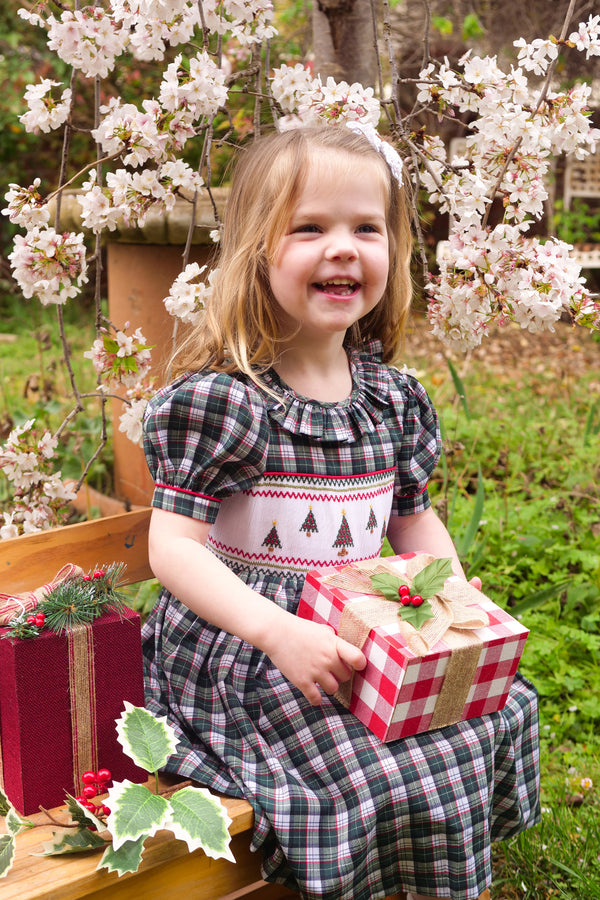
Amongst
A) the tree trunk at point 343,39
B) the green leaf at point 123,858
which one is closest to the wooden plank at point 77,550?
the green leaf at point 123,858

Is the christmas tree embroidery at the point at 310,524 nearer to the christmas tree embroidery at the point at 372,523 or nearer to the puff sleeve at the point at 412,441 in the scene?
the christmas tree embroidery at the point at 372,523

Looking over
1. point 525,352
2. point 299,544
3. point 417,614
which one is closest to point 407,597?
point 417,614

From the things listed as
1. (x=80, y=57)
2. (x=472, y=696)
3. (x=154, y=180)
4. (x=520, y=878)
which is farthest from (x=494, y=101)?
(x=520, y=878)

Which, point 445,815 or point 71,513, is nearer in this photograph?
point 445,815

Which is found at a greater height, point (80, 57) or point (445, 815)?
point (80, 57)

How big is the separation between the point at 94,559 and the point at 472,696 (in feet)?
2.43

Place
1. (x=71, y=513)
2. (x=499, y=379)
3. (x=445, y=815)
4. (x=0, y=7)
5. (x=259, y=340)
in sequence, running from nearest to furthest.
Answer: (x=445, y=815), (x=259, y=340), (x=71, y=513), (x=499, y=379), (x=0, y=7)

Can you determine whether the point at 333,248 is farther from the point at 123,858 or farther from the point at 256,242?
the point at 123,858

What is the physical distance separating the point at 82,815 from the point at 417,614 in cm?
54

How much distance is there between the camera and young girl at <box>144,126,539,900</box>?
4.38 ft

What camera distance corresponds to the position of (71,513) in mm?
3324

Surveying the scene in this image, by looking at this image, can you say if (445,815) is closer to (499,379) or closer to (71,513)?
(71,513)

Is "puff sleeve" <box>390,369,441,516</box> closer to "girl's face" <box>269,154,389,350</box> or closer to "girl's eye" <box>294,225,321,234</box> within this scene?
"girl's face" <box>269,154,389,350</box>

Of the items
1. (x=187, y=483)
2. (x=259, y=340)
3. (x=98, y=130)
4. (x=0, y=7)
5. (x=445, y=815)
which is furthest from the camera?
(x=0, y=7)
